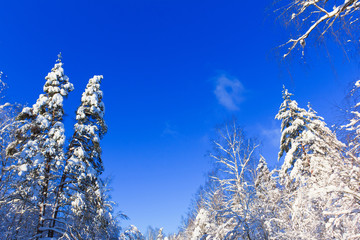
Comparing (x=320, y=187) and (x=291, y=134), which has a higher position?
(x=291, y=134)

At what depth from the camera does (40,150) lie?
1105cm

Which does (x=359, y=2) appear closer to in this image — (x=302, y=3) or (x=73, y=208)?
(x=302, y=3)

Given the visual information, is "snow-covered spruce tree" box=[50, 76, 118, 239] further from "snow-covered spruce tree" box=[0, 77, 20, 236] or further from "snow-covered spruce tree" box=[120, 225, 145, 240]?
"snow-covered spruce tree" box=[120, 225, 145, 240]

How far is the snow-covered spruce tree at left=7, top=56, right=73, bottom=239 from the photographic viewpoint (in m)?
9.98

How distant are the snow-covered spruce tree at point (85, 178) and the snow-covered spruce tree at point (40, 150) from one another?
2.17 ft

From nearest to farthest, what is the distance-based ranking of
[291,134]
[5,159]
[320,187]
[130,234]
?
[320,187], [5,159], [291,134], [130,234]

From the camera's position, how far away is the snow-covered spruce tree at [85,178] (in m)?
11.0

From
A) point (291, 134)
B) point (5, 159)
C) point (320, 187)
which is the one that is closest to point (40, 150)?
point (5, 159)

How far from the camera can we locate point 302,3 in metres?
4.05

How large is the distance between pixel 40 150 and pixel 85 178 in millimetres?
2598

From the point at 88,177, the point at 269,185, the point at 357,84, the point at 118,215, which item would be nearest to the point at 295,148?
the point at 269,185

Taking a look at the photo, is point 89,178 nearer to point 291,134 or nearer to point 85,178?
point 85,178

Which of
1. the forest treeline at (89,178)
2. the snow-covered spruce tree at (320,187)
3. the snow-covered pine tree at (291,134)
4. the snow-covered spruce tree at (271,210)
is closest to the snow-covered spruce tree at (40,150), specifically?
the forest treeline at (89,178)

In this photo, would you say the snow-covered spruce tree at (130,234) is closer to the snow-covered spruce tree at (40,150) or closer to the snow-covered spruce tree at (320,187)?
the snow-covered spruce tree at (40,150)
